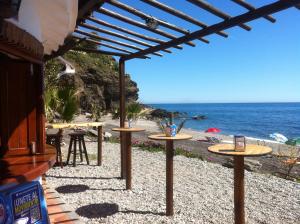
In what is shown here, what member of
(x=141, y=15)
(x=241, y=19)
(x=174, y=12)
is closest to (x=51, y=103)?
(x=141, y=15)

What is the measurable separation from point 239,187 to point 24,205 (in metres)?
1.99

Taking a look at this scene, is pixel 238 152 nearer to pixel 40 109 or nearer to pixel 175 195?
pixel 40 109

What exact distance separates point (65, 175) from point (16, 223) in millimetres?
4843

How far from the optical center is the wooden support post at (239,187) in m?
3.28

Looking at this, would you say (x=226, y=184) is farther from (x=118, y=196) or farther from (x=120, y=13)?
(x=120, y=13)

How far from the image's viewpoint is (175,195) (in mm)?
5688

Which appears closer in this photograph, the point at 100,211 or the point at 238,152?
the point at 238,152

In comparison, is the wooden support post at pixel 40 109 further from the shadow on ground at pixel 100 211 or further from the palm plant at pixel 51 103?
the palm plant at pixel 51 103

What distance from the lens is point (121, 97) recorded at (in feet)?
22.2

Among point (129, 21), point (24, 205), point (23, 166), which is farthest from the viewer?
point (129, 21)

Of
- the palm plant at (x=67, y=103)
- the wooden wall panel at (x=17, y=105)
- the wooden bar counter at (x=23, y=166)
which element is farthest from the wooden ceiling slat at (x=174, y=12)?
the palm plant at (x=67, y=103)

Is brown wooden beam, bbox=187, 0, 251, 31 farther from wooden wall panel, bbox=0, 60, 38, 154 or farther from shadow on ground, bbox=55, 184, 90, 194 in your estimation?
shadow on ground, bbox=55, 184, 90, 194

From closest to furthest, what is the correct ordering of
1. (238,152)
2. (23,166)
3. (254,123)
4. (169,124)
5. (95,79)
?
(23,166)
(238,152)
(169,124)
(95,79)
(254,123)

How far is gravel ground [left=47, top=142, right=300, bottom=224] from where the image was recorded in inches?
183
